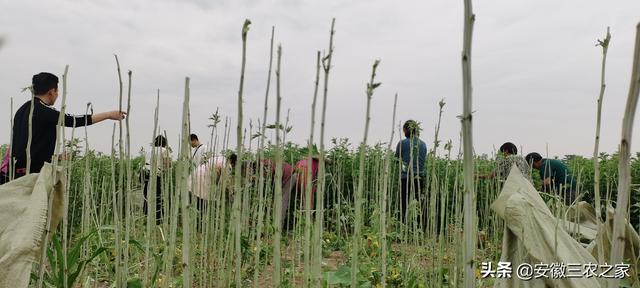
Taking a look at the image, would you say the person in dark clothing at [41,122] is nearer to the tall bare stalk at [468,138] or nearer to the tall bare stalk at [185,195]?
the tall bare stalk at [185,195]

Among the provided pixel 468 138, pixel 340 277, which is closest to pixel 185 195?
pixel 468 138

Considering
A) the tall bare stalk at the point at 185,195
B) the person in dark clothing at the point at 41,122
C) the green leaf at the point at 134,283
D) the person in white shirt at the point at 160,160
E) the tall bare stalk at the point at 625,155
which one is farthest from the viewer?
the person in dark clothing at the point at 41,122

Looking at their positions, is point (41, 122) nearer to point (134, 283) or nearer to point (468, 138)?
point (134, 283)

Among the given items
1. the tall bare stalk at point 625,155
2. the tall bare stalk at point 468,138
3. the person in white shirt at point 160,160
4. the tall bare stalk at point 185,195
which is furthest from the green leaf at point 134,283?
the tall bare stalk at point 625,155

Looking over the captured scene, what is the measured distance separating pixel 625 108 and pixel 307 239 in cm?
73

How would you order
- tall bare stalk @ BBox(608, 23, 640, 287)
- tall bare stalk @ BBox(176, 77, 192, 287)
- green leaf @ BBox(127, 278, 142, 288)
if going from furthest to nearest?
green leaf @ BBox(127, 278, 142, 288) → tall bare stalk @ BBox(176, 77, 192, 287) → tall bare stalk @ BBox(608, 23, 640, 287)

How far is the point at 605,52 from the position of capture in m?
0.90

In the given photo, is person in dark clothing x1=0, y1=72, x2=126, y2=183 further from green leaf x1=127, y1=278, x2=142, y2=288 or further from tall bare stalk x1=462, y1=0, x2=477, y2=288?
tall bare stalk x1=462, y1=0, x2=477, y2=288

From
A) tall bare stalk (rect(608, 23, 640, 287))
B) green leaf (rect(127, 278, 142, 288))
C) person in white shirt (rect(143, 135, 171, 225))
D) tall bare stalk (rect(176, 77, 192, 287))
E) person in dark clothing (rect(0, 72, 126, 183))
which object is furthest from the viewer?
person in dark clothing (rect(0, 72, 126, 183))

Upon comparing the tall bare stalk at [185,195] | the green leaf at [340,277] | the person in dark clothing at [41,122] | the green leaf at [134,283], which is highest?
the person in dark clothing at [41,122]

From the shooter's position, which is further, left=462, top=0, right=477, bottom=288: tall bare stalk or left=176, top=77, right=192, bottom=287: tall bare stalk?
left=176, top=77, right=192, bottom=287: tall bare stalk

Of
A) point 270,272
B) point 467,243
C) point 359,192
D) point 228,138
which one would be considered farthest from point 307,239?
point 270,272

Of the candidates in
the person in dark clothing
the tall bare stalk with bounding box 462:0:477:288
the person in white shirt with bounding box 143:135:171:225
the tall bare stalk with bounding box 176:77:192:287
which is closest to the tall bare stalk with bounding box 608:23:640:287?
the tall bare stalk with bounding box 462:0:477:288

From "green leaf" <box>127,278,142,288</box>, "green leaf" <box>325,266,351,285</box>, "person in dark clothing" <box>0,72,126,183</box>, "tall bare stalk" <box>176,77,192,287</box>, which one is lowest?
"green leaf" <box>325,266,351,285</box>
